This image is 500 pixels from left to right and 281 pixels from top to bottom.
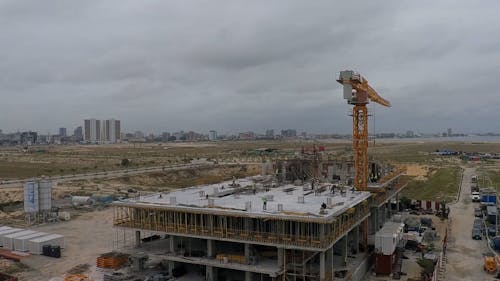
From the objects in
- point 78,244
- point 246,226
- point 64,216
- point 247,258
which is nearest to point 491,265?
point 247,258

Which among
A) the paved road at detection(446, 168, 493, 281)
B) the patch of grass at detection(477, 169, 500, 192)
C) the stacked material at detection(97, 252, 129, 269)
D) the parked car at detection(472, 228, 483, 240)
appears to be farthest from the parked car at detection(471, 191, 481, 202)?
the stacked material at detection(97, 252, 129, 269)

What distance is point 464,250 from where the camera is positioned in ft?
124

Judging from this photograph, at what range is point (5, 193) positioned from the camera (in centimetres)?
6581

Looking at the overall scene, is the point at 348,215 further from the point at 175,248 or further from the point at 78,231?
the point at 78,231

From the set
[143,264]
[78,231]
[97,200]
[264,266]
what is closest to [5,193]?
[97,200]

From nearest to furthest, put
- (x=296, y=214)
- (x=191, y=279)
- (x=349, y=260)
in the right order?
(x=296, y=214) → (x=191, y=279) → (x=349, y=260)

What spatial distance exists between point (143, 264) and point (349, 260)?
1568 cm

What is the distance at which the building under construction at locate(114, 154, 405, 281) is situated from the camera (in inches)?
1069

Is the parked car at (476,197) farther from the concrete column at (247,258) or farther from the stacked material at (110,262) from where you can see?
the stacked material at (110,262)

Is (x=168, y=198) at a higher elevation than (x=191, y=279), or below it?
higher

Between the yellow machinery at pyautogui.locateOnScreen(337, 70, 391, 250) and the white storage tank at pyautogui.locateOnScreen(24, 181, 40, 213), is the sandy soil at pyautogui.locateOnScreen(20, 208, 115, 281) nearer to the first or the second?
the white storage tank at pyautogui.locateOnScreen(24, 181, 40, 213)

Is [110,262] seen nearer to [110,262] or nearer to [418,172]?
[110,262]

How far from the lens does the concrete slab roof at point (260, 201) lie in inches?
1097

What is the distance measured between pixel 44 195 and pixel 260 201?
98.8ft
